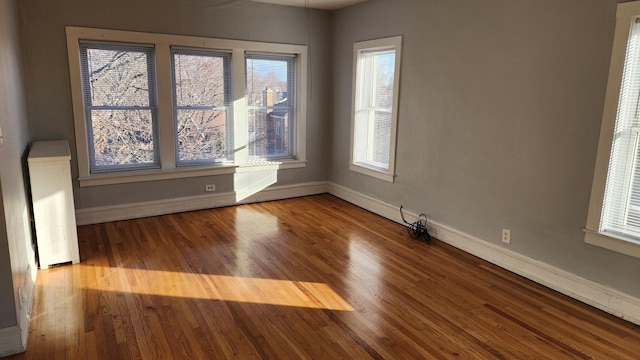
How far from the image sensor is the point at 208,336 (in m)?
2.51

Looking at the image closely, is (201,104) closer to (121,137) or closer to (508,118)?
(121,137)

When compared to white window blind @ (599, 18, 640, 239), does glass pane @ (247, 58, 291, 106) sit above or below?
above

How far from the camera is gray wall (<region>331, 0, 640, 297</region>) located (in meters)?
2.89

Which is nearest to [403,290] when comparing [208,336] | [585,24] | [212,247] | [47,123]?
[208,336]

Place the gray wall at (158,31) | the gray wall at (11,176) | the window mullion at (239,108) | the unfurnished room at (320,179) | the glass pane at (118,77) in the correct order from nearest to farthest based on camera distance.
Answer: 1. the gray wall at (11,176)
2. the unfurnished room at (320,179)
3. the gray wall at (158,31)
4. the glass pane at (118,77)
5. the window mullion at (239,108)

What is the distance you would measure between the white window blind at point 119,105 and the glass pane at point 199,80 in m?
0.29

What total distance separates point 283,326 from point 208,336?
18.1 inches

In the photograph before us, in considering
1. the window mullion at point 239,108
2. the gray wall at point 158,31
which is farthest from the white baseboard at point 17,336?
the window mullion at point 239,108

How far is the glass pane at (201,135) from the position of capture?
4.90 metres

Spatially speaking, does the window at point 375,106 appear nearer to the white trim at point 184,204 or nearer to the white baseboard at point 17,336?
the white trim at point 184,204

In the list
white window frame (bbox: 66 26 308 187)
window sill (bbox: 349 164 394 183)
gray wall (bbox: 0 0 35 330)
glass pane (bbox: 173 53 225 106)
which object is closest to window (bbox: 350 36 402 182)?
window sill (bbox: 349 164 394 183)

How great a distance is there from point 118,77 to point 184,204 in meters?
1.58

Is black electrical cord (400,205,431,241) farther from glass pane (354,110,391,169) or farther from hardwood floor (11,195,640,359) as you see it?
glass pane (354,110,391,169)

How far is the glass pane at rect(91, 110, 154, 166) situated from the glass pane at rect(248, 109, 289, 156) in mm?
1253
